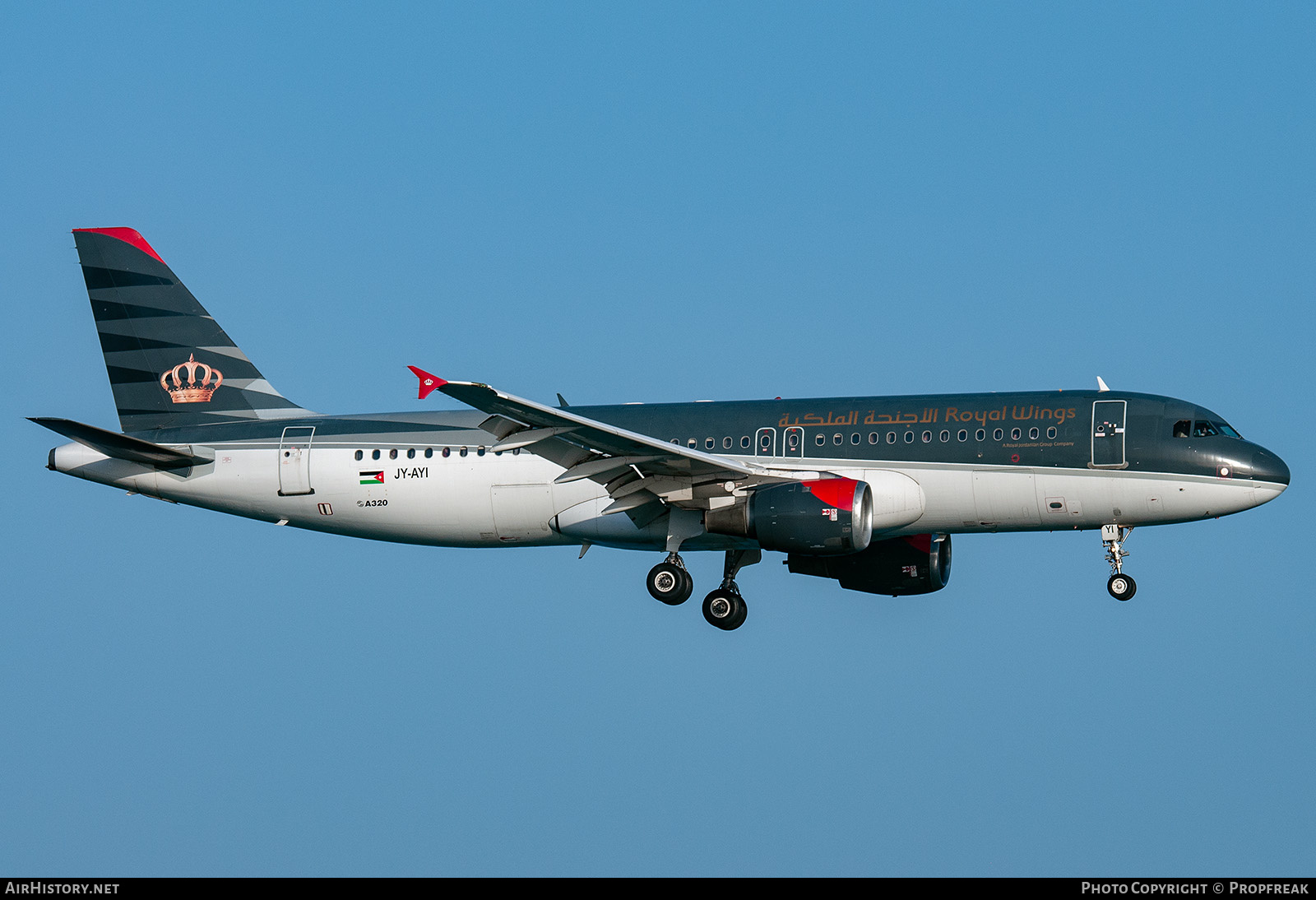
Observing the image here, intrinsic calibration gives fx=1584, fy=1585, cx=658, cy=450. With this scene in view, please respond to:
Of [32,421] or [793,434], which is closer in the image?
[32,421]

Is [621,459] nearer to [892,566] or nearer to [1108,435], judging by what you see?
[892,566]

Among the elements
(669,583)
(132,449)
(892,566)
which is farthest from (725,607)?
(132,449)

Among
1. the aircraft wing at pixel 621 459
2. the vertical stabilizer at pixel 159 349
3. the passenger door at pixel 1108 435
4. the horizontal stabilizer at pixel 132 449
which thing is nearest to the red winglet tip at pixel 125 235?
the vertical stabilizer at pixel 159 349

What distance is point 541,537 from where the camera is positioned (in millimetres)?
38875

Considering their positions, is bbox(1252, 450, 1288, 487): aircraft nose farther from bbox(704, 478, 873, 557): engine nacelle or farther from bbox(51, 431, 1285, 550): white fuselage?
bbox(704, 478, 873, 557): engine nacelle

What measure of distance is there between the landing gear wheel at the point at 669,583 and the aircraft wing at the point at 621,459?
168cm

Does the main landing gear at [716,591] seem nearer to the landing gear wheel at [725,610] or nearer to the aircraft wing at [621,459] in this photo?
the landing gear wheel at [725,610]

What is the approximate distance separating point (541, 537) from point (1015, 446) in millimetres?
11596

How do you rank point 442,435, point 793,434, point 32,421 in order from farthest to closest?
point 442,435
point 793,434
point 32,421

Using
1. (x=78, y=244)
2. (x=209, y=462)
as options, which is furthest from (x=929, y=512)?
(x=78, y=244)

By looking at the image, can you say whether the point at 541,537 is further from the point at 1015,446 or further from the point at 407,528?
the point at 1015,446

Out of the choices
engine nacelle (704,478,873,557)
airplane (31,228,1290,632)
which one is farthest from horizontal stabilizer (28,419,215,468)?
engine nacelle (704,478,873,557)

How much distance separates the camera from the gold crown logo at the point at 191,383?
1682 inches

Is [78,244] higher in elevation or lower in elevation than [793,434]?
higher
